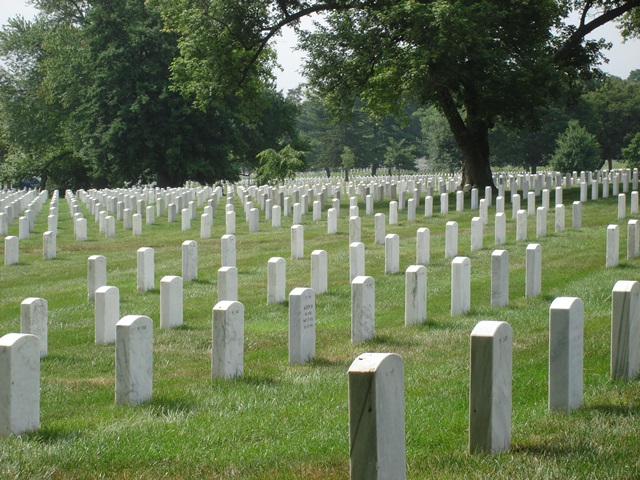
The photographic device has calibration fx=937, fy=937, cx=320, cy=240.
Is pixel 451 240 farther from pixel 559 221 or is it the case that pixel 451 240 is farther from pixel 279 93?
pixel 279 93

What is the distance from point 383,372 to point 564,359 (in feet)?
7.61

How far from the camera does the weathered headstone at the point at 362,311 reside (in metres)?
9.82

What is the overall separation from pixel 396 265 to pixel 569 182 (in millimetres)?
23637

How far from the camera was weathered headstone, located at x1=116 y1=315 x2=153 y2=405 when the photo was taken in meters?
7.13

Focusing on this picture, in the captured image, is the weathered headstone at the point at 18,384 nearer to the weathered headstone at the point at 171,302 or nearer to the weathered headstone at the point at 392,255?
the weathered headstone at the point at 171,302

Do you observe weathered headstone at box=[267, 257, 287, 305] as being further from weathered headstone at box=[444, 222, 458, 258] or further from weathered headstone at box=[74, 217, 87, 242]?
weathered headstone at box=[74, 217, 87, 242]

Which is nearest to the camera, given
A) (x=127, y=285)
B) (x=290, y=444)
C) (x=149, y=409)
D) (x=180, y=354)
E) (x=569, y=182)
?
(x=290, y=444)

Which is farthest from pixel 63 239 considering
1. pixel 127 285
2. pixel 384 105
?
pixel 384 105

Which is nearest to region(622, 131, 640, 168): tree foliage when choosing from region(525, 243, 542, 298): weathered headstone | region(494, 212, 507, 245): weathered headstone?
region(494, 212, 507, 245): weathered headstone

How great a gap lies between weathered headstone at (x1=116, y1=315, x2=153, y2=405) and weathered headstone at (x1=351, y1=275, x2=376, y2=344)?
307cm

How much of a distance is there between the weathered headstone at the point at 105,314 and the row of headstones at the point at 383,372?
2490 mm

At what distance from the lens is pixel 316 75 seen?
31188mm

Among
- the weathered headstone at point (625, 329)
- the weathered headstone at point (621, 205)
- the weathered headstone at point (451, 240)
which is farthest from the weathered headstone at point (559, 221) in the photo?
the weathered headstone at point (625, 329)

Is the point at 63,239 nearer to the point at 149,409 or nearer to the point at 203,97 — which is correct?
the point at 203,97
